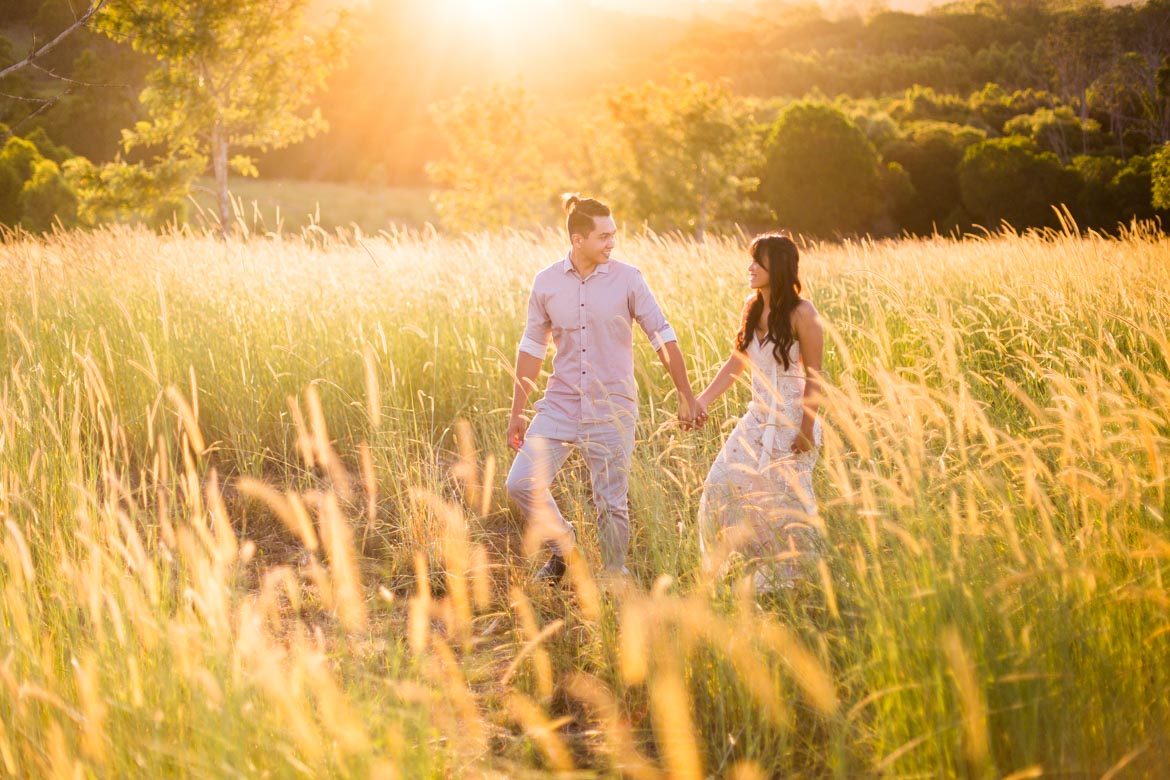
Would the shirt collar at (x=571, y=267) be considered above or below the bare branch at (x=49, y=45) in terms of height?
below

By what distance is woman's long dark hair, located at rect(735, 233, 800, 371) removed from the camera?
394cm

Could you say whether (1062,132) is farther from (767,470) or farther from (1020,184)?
(767,470)

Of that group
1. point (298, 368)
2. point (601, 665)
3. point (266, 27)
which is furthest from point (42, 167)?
point (601, 665)

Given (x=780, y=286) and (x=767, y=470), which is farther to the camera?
(x=780, y=286)

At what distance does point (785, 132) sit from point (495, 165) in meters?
13.9

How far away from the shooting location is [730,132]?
30.9m

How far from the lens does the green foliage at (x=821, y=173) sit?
117 feet

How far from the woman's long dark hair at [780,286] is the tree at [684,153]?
88.1 feet

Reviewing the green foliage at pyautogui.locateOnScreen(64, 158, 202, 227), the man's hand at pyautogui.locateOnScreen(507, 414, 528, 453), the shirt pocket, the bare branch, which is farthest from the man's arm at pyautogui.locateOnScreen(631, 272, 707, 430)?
the green foliage at pyautogui.locateOnScreen(64, 158, 202, 227)

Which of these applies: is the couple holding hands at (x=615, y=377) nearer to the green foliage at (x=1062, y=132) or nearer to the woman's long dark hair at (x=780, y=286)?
the woman's long dark hair at (x=780, y=286)

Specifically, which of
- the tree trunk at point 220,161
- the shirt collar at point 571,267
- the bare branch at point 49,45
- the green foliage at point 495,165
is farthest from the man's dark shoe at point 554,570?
the green foliage at point 495,165

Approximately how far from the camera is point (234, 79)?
17.8 m

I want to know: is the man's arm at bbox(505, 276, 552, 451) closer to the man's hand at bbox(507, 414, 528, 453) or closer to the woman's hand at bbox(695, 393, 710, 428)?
the man's hand at bbox(507, 414, 528, 453)

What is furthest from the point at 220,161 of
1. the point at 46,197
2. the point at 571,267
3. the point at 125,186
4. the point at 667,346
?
the point at 667,346
